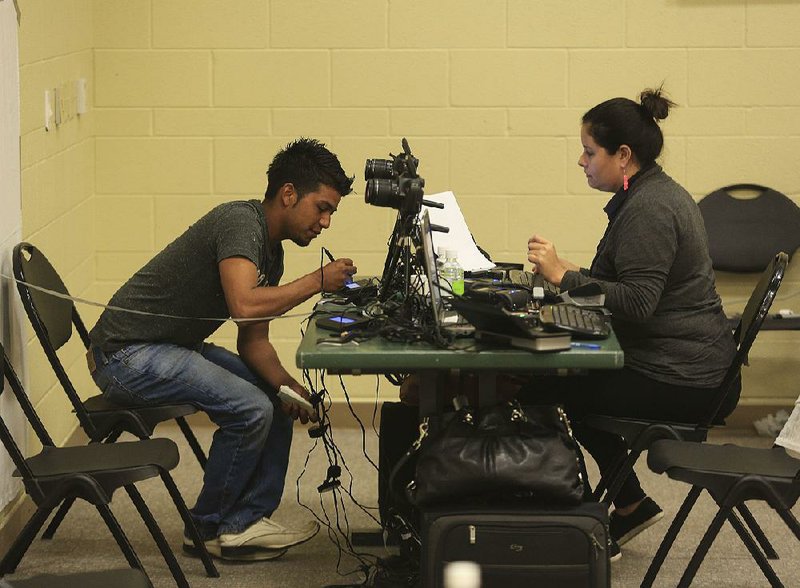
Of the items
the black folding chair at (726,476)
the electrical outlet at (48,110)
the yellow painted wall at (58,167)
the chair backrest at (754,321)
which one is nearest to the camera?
the black folding chair at (726,476)

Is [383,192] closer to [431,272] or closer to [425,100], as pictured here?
[431,272]

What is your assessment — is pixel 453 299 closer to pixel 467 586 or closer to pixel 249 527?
pixel 467 586

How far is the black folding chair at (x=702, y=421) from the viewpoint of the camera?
9.91 ft

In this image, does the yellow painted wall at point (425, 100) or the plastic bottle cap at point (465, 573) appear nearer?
the plastic bottle cap at point (465, 573)

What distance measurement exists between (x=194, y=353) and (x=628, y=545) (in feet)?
4.36

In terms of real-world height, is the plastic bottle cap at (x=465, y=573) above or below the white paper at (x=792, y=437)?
below

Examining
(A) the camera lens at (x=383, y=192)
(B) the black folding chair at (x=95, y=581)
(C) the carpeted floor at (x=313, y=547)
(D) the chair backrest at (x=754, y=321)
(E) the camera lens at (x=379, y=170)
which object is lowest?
(C) the carpeted floor at (x=313, y=547)

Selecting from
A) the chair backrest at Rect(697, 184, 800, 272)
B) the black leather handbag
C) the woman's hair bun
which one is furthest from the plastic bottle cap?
the chair backrest at Rect(697, 184, 800, 272)

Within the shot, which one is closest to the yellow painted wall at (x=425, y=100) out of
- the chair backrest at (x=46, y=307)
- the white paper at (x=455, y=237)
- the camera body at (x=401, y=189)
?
the chair backrest at (x=46, y=307)

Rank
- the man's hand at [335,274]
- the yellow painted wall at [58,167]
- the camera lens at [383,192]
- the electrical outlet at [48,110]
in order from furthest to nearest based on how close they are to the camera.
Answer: the electrical outlet at [48,110], the yellow painted wall at [58,167], the man's hand at [335,274], the camera lens at [383,192]

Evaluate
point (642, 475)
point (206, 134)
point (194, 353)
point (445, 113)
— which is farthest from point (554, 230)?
point (194, 353)

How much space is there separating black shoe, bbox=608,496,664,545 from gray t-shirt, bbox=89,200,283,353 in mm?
Answer: 1185

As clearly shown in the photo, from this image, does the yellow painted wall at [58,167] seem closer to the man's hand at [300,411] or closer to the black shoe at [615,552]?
the man's hand at [300,411]

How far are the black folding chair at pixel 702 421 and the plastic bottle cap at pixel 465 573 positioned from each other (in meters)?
0.62
